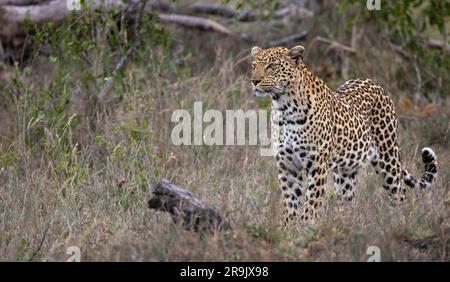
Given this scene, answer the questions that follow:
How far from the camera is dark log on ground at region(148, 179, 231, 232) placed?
6250 millimetres

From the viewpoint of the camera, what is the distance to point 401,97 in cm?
1189

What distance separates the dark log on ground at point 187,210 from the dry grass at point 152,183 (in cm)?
10

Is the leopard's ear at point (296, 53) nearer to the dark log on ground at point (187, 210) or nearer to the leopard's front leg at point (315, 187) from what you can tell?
the leopard's front leg at point (315, 187)

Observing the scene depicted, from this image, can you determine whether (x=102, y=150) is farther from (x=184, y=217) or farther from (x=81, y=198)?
(x=184, y=217)

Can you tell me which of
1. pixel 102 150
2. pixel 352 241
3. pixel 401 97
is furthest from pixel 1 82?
pixel 352 241

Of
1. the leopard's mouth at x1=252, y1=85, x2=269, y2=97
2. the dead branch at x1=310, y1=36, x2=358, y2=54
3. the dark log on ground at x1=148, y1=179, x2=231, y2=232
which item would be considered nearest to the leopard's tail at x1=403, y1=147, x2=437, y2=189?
the leopard's mouth at x1=252, y1=85, x2=269, y2=97

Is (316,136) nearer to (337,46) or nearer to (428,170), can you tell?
(428,170)

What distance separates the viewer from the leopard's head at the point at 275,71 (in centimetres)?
783

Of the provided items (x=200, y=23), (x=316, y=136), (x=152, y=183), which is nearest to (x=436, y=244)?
(x=316, y=136)

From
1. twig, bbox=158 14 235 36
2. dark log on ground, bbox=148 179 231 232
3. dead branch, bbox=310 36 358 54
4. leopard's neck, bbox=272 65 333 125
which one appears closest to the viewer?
dark log on ground, bbox=148 179 231 232

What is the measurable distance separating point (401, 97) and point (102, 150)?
4.25 metres

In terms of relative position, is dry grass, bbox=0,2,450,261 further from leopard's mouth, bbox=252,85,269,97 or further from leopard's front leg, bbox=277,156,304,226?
leopard's mouth, bbox=252,85,269,97

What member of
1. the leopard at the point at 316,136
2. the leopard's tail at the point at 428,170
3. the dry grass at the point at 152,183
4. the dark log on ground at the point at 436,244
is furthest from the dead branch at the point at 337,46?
the dark log on ground at the point at 436,244

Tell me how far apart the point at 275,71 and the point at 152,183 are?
1.46m
